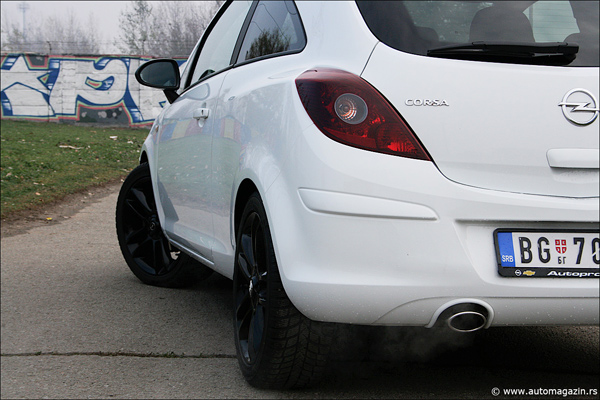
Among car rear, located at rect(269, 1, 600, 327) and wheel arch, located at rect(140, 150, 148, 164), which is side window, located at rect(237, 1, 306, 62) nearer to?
car rear, located at rect(269, 1, 600, 327)

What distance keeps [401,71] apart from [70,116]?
28.1m

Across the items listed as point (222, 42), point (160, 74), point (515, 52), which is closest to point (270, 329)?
point (515, 52)

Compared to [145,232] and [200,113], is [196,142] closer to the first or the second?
[200,113]

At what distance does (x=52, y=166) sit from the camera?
11.9 meters

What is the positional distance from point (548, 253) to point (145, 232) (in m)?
3.13

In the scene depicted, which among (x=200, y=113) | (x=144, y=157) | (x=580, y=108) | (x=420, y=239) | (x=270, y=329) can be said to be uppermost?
(x=580, y=108)

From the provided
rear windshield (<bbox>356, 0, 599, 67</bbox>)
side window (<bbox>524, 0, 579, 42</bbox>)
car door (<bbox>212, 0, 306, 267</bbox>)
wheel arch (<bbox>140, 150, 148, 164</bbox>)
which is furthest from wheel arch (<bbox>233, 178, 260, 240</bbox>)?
wheel arch (<bbox>140, 150, 148, 164</bbox>)

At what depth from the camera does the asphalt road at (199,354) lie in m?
2.90

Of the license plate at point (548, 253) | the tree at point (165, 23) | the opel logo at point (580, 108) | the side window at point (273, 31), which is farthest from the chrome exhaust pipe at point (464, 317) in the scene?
the tree at point (165, 23)

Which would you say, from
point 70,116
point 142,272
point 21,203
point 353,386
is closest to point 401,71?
point 353,386

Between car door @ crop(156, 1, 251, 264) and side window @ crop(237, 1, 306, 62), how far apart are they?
0.22m

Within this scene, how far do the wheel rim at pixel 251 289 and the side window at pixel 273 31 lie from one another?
701 millimetres

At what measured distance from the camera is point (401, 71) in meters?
2.35

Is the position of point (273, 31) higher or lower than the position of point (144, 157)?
higher
